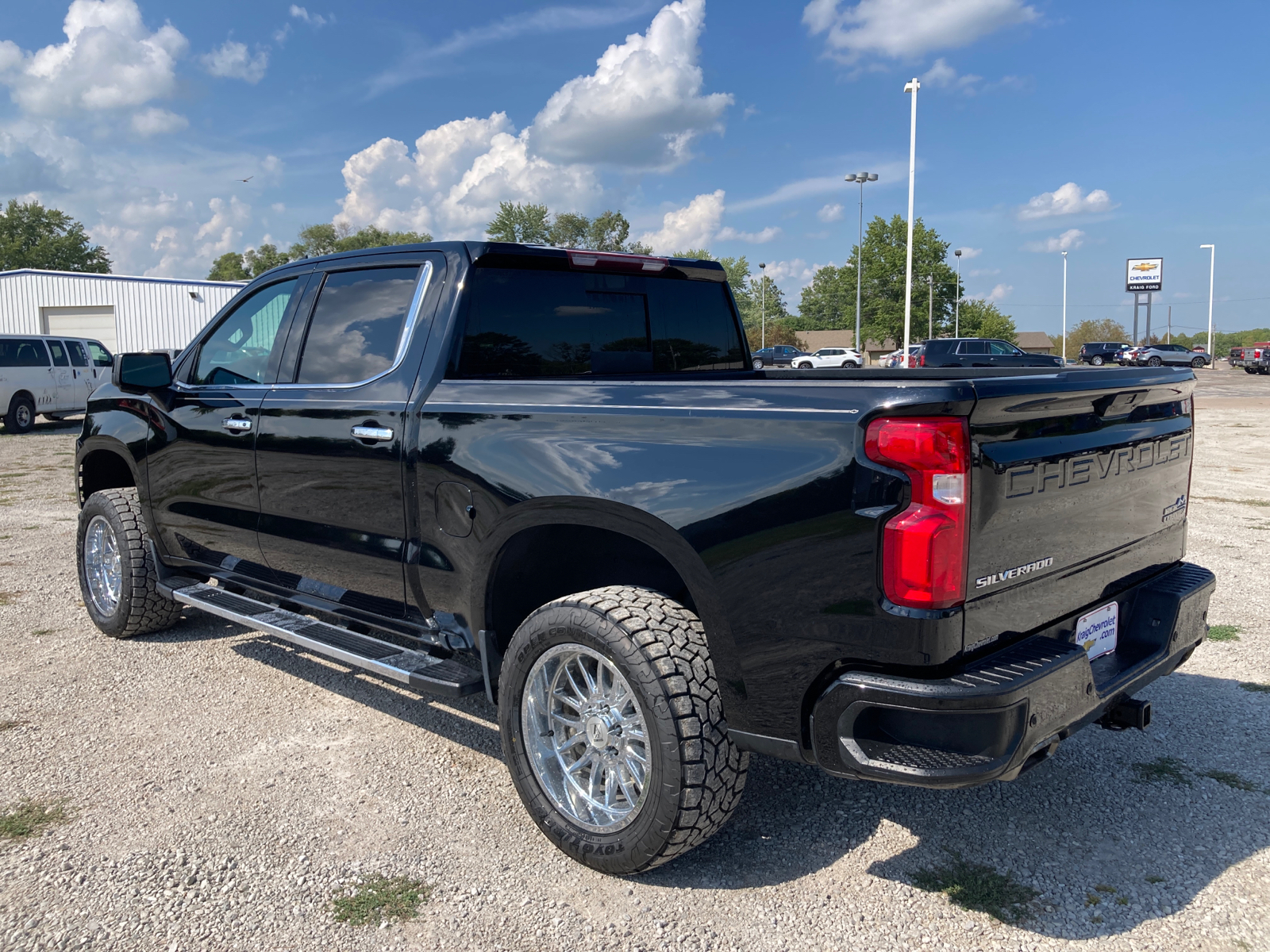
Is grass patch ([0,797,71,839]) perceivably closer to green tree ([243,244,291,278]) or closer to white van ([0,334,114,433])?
white van ([0,334,114,433])

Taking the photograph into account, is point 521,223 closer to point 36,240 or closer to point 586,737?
point 36,240

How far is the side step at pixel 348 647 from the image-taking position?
325 centimetres

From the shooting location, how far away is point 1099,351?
5481 centimetres

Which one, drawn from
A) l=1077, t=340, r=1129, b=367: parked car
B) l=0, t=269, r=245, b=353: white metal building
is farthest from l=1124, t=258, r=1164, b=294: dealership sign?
l=0, t=269, r=245, b=353: white metal building

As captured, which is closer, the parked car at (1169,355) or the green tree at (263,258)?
the parked car at (1169,355)

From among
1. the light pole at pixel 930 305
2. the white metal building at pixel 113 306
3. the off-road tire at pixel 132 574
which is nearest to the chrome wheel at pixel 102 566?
the off-road tire at pixel 132 574

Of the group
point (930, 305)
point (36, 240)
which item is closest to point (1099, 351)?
point (930, 305)

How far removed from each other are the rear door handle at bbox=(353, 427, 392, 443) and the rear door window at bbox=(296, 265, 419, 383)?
0.78ft

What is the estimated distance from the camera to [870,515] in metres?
2.27

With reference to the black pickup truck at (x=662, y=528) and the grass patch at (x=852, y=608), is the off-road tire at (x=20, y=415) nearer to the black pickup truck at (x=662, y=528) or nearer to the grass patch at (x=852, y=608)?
the black pickup truck at (x=662, y=528)

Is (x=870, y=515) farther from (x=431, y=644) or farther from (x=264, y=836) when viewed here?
(x=264, y=836)

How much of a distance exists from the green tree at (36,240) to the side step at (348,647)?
286ft

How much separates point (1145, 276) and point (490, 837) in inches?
3912

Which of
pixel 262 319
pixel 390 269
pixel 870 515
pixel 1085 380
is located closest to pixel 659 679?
pixel 870 515
